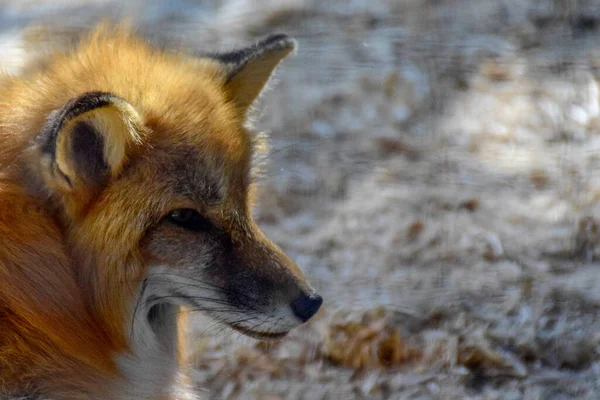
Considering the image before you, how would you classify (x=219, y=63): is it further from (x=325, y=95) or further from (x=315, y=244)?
(x=325, y=95)

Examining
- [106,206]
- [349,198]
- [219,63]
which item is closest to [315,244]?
[349,198]

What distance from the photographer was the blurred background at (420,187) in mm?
3570

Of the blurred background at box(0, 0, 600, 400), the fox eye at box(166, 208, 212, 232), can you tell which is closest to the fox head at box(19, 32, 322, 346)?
the fox eye at box(166, 208, 212, 232)

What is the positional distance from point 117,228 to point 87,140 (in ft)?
0.86

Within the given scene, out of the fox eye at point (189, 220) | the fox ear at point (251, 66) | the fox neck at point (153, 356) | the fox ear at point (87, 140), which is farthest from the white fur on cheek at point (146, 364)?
the fox ear at point (251, 66)

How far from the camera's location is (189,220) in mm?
2363

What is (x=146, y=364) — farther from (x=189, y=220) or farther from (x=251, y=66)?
(x=251, y=66)

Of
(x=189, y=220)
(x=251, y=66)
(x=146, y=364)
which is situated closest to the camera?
(x=189, y=220)

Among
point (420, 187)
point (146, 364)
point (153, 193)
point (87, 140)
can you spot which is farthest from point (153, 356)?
point (420, 187)

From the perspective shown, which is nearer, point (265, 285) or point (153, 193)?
point (153, 193)

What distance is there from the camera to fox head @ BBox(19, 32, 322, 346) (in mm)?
2215

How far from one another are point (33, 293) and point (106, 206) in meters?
0.33

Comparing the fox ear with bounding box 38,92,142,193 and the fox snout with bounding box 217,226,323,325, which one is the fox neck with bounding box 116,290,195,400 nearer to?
the fox snout with bounding box 217,226,323,325

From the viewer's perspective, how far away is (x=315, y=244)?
13.7ft
